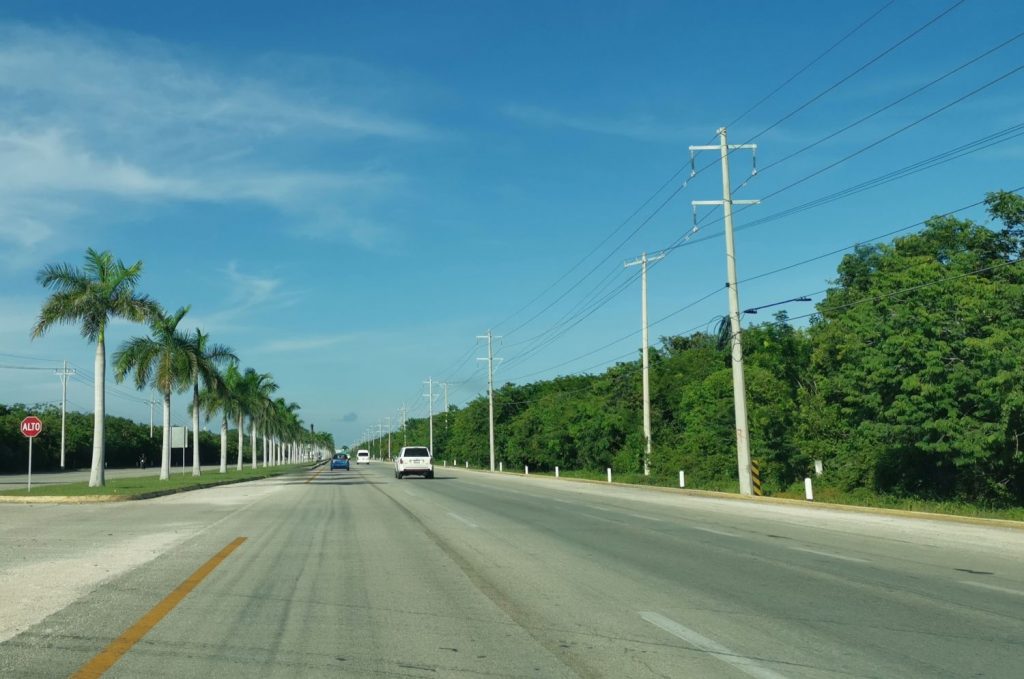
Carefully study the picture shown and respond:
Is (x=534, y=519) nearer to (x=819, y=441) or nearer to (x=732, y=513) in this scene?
(x=732, y=513)

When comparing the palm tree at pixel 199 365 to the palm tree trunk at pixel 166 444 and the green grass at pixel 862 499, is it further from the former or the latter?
the green grass at pixel 862 499

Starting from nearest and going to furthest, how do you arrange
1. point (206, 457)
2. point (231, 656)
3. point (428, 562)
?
1. point (231, 656)
2. point (428, 562)
3. point (206, 457)

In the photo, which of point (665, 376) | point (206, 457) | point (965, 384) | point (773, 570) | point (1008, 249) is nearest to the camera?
point (773, 570)

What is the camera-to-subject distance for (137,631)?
7.98 meters

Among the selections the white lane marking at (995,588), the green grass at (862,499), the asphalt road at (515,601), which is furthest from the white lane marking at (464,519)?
the green grass at (862,499)

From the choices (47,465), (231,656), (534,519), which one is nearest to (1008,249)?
(534,519)

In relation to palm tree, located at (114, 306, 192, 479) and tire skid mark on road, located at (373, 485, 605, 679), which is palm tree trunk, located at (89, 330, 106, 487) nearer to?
palm tree, located at (114, 306, 192, 479)

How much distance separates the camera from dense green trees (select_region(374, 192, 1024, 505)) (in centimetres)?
2845

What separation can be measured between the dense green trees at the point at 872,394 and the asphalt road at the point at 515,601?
10639 mm

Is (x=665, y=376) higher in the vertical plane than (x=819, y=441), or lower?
higher

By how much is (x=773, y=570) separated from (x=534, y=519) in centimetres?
985

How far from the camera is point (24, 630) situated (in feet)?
26.3

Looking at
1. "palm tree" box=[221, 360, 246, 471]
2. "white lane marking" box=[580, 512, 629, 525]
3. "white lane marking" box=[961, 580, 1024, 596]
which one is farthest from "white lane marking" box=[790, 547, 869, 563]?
"palm tree" box=[221, 360, 246, 471]

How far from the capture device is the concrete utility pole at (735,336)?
32562mm
